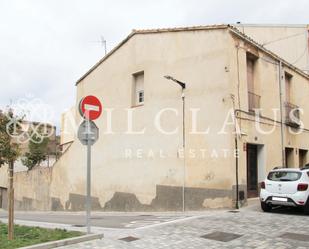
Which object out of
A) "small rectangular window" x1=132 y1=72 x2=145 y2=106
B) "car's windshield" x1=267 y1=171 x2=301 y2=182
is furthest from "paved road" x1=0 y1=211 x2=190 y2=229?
"small rectangular window" x1=132 y1=72 x2=145 y2=106

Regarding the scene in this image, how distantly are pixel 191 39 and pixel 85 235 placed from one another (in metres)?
9.11

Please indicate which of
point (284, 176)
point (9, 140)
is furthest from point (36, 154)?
point (9, 140)

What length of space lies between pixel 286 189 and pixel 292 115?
683 cm

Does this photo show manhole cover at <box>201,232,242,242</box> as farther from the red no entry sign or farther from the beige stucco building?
the beige stucco building

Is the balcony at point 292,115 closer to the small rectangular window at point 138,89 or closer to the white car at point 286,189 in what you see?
the white car at point 286,189

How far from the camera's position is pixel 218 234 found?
8.05m

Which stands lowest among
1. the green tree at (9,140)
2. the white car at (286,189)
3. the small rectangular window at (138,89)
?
the white car at (286,189)

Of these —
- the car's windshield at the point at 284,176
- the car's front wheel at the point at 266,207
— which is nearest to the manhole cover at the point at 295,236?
the car's windshield at the point at 284,176

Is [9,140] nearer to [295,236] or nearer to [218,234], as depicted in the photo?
[218,234]

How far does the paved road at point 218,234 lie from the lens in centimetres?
698

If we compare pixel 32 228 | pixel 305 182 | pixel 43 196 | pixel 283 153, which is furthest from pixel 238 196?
pixel 43 196

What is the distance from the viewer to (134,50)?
1627 centimetres

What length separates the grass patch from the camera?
21.7 feet

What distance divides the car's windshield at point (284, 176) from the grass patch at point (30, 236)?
662 cm
